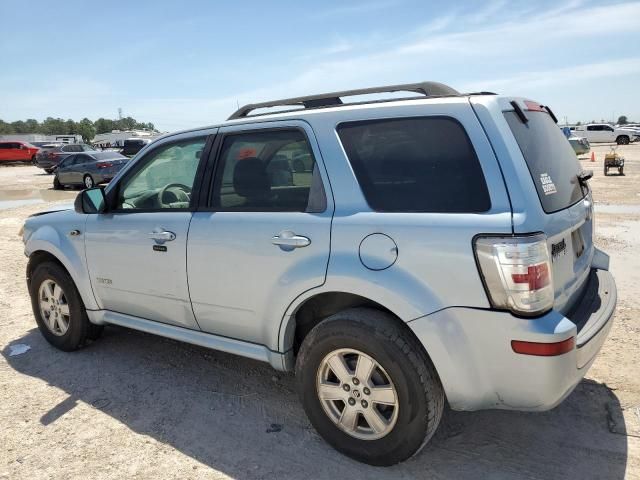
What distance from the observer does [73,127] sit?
116m

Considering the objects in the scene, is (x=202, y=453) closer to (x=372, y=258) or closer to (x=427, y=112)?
(x=372, y=258)

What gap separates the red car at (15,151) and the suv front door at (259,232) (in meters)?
43.1

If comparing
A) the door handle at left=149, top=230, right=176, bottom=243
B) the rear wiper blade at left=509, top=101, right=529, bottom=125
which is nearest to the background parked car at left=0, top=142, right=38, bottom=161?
the door handle at left=149, top=230, right=176, bottom=243

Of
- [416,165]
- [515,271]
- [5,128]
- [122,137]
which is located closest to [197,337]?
[416,165]

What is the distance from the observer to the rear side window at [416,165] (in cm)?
249

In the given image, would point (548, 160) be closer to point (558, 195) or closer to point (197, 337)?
point (558, 195)

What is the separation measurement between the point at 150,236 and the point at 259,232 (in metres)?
0.96

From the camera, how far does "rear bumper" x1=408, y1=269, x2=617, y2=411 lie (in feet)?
7.61

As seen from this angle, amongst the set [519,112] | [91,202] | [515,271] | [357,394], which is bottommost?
[357,394]

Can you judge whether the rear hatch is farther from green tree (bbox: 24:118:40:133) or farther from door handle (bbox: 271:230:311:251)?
green tree (bbox: 24:118:40:133)

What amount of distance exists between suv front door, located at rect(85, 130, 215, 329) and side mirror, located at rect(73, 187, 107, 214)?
5 cm

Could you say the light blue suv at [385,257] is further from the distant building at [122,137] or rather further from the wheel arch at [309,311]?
the distant building at [122,137]

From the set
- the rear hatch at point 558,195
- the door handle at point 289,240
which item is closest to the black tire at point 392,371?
the door handle at point 289,240

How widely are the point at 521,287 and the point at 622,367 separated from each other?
2.15 metres
